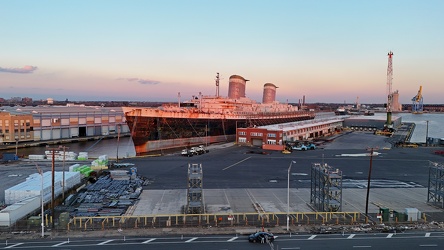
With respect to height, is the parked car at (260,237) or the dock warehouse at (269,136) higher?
the dock warehouse at (269,136)

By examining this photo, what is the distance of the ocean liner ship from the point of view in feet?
170

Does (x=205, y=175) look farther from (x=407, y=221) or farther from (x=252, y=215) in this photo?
(x=407, y=221)

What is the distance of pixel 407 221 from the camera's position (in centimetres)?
2095

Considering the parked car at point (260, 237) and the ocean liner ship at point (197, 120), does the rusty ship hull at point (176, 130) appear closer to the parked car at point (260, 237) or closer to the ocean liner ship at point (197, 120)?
the ocean liner ship at point (197, 120)

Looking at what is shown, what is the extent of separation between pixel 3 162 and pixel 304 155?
1577 inches

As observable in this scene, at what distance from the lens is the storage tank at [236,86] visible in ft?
291

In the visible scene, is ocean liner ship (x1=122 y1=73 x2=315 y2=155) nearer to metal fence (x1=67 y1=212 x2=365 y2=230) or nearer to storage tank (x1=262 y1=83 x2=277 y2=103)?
storage tank (x1=262 y1=83 x2=277 y2=103)

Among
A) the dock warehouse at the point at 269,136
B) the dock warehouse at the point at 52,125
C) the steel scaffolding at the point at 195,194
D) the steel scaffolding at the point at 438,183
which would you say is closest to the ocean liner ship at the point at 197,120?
the dock warehouse at the point at 52,125

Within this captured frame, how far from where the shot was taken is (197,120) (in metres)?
60.8

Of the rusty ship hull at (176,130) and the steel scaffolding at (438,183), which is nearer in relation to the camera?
the steel scaffolding at (438,183)

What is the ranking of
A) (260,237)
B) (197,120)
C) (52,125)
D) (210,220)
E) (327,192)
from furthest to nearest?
1. (52,125)
2. (197,120)
3. (327,192)
4. (210,220)
5. (260,237)

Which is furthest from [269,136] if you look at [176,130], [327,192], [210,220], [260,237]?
[260,237]

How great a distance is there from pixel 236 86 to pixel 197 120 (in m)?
30.6

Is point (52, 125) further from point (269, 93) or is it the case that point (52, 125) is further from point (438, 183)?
point (438, 183)
